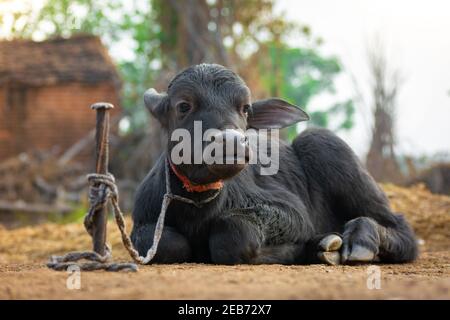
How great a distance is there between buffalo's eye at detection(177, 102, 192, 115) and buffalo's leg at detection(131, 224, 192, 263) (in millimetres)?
880

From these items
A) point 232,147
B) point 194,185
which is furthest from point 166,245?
point 232,147

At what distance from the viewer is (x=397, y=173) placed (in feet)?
49.3

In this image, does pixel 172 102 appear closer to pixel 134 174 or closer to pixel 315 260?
pixel 315 260

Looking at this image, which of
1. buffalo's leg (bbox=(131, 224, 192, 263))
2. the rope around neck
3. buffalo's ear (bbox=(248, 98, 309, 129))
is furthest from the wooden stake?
buffalo's ear (bbox=(248, 98, 309, 129))

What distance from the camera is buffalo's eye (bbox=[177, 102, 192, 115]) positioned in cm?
505

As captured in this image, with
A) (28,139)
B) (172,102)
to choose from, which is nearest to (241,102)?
(172,102)

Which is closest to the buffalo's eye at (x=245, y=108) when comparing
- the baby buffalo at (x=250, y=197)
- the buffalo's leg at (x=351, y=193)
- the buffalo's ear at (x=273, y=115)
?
the baby buffalo at (x=250, y=197)

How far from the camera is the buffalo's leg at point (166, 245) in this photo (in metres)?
5.02

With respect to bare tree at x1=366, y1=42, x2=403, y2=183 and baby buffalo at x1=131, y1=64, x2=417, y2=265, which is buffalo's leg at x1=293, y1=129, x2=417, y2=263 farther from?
bare tree at x1=366, y1=42, x2=403, y2=183

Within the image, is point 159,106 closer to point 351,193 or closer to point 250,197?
point 250,197

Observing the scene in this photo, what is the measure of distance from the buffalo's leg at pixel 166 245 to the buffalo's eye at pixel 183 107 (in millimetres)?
880

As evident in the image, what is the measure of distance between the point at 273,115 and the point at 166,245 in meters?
1.38

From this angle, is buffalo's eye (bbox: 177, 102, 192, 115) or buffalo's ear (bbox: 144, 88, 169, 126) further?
buffalo's ear (bbox: 144, 88, 169, 126)

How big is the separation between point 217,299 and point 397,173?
12603 millimetres
